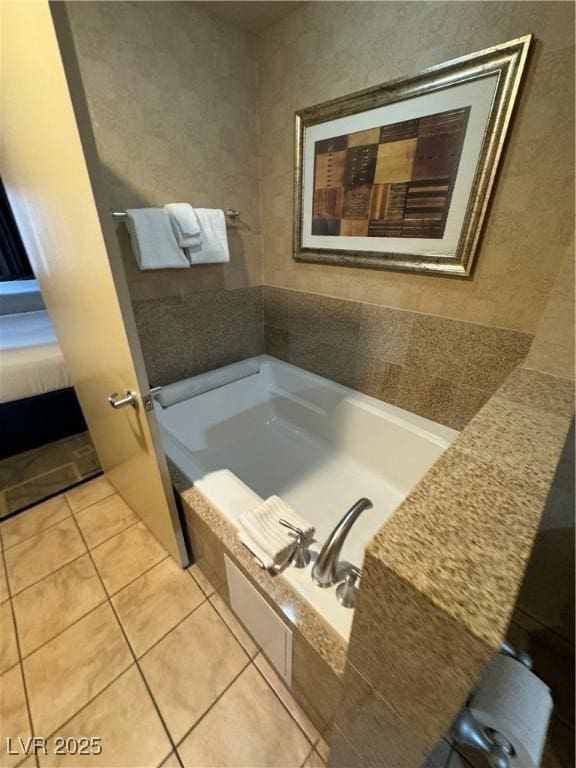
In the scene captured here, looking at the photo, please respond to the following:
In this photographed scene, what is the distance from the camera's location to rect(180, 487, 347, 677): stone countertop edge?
2.24 ft

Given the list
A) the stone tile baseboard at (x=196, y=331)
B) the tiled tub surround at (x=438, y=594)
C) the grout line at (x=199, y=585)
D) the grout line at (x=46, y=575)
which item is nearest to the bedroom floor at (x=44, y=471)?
the grout line at (x=46, y=575)

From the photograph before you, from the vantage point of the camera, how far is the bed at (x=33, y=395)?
1785 mm

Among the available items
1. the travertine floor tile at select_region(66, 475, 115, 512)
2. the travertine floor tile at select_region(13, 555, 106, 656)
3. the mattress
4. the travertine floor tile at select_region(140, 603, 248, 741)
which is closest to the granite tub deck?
the travertine floor tile at select_region(140, 603, 248, 741)

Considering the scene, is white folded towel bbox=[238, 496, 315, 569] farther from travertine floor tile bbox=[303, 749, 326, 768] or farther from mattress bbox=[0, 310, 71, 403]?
mattress bbox=[0, 310, 71, 403]

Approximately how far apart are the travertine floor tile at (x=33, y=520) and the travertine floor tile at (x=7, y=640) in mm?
353

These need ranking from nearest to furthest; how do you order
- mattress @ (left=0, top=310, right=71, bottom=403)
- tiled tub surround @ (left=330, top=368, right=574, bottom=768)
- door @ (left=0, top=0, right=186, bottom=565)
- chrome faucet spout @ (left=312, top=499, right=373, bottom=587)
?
tiled tub surround @ (left=330, top=368, right=574, bottom=768) < door @ (left=0, top=0, right=186, bottom=565) < chrome faucet spout @ (left=312, top=499, right=373, bottom=587) < mattress @ (left=0, top=310, right=71, bottom=403)

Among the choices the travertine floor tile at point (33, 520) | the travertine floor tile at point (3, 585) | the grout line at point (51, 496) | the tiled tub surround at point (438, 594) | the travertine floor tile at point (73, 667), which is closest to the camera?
the tiled tub surround at point (438, 594)

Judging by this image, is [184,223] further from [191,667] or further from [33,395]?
[191,667]

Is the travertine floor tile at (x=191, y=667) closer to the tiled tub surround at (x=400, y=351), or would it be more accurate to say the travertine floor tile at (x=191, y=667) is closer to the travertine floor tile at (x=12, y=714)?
the travertine floor tile at (x=12, y=714)

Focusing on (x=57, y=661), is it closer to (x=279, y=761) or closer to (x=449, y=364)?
(x=279, y=761)

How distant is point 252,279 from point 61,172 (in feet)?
4.03

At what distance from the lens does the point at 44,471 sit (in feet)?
5.95

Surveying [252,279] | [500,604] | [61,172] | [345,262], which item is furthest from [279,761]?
[252,279]

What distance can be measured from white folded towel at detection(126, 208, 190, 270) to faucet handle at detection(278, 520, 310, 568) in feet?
4.13
